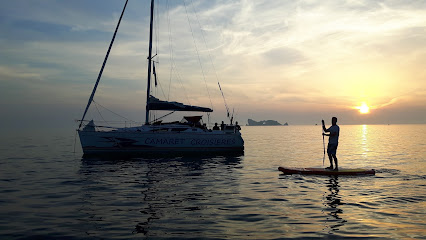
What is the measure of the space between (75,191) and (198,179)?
17.5 ft

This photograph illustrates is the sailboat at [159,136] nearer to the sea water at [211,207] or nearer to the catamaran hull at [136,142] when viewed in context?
the catamaran hull at [136,142]

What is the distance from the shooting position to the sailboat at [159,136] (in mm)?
24609

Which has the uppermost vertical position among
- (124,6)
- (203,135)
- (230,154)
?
(124,6)

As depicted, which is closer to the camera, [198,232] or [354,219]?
[198,232]

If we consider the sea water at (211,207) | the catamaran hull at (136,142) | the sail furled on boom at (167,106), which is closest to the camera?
the sea water at (211,207)

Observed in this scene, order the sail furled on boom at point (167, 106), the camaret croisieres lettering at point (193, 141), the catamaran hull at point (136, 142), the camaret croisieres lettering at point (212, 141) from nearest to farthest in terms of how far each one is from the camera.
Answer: the catamaran hull at point (136, 142), the camaret croisieres lettering at point (193, 141), the sail furled on boom at point (167, 106), the camaret croisieres lettering at point (212, 141)

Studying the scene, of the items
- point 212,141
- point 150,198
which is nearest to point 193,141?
point 212,141

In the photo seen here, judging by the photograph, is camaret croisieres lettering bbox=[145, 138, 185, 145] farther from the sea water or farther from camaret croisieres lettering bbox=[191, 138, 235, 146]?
the sea water

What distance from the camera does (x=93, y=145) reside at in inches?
969

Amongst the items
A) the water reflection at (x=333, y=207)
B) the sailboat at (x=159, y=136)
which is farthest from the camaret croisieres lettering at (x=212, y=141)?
the water reflection at (x=333, y=207)

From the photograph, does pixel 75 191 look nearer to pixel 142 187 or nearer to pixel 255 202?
pixel 142 187

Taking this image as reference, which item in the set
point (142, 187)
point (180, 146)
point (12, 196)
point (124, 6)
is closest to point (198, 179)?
point (142, 187)

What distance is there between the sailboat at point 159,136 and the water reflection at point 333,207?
14.5 m

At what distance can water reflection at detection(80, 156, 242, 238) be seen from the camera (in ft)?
23.5
